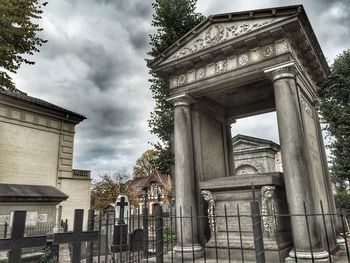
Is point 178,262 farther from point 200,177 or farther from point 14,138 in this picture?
point 14,138

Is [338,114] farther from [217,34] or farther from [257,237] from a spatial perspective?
[257,237]

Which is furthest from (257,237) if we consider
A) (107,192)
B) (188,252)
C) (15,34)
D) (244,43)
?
(107,192)

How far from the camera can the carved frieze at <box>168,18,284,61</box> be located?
22.7ft

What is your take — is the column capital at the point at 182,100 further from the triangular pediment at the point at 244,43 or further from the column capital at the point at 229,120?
the column capital at the point at 229,120

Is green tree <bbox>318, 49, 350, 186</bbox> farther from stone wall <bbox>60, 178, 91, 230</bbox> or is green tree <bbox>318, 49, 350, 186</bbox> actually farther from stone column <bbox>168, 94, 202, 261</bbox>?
stone wall <bbox>60, 178, 91, 230</bbox>

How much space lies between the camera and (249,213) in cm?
653

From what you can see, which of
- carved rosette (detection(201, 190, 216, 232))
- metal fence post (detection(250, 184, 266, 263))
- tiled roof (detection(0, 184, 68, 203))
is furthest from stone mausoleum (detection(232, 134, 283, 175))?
tiled roof (detection(0, 184, 68, 203))

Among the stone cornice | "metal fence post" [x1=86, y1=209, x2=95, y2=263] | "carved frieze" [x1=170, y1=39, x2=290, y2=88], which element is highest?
the stone cornice

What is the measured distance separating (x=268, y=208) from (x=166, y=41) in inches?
420

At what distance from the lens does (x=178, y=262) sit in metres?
6.43

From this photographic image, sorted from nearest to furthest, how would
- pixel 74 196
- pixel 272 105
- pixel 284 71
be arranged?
pixel 284 71, pixel 272 105, pixel 74 196

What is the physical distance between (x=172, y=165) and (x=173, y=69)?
7121mm

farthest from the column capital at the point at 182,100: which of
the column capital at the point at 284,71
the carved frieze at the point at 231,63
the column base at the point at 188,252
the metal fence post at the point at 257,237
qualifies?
the metal fence post at the point at 257,237

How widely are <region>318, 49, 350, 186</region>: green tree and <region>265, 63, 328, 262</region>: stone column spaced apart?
12092 mm
